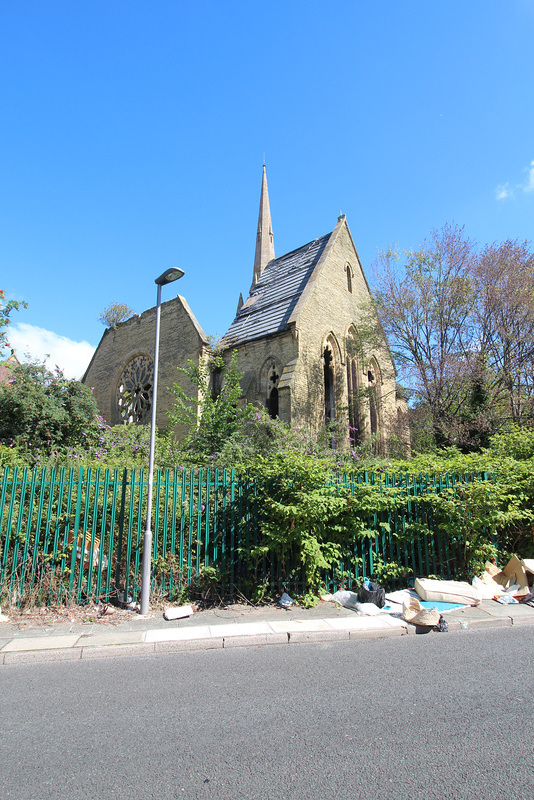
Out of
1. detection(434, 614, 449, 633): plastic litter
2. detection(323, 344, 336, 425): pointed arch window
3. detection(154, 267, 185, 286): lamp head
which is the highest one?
detection(323, 344, 336, 425): pointed arch window

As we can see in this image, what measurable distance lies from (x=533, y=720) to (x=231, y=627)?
11.8ft

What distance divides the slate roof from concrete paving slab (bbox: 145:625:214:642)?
12.2 m

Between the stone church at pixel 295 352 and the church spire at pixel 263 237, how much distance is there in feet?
45.9

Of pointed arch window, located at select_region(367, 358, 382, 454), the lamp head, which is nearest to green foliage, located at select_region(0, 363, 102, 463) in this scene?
the lamp head

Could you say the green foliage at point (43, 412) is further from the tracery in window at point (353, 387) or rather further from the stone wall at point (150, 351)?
the tracery in window at point (353, 387)

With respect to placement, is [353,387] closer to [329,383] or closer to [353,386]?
[353,386]

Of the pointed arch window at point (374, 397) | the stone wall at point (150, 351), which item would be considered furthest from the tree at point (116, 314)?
the pointed arch window at point (374, 397)

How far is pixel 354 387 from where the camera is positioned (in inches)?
785

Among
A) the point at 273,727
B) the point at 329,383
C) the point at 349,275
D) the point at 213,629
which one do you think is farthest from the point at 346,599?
the point at 349,275

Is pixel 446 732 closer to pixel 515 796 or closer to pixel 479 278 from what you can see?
pixel 515 796

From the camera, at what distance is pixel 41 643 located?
5.27 metres

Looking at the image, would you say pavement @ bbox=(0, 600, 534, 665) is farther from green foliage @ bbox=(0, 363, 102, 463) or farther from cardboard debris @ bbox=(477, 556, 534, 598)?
green foliage @ bbox=(0, 363, 102, 463)

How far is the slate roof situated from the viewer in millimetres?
18016

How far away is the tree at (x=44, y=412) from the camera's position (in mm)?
12000
